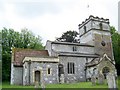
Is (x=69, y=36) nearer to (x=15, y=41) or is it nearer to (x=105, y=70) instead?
(x=15, y=41)

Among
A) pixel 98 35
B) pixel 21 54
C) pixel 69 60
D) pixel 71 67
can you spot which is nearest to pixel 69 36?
pixel 98 35

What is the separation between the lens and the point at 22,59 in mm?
34594

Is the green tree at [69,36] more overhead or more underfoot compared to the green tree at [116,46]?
more overhead

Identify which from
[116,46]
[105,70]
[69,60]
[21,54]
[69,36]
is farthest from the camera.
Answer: [69,36]

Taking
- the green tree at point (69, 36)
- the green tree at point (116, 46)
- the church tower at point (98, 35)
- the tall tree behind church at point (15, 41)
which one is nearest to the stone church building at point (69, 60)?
the church tower at point (98, 35)

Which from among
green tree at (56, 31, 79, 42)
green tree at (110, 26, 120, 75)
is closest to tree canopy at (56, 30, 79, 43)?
green tree at (56, 31, 79, 42)

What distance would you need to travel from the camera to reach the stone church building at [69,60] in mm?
31062

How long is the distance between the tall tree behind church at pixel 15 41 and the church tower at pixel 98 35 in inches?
610

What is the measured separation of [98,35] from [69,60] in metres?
9.56

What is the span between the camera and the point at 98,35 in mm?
41438

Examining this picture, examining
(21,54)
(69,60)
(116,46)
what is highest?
(116,46)

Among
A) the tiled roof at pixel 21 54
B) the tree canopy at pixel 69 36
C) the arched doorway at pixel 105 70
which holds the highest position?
the tree canopy at pixel 69 36

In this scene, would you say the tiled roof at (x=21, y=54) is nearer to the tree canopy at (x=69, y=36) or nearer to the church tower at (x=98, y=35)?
the church tower at (x=98, y=35)

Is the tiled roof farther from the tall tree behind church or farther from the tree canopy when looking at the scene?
the tree canopy
